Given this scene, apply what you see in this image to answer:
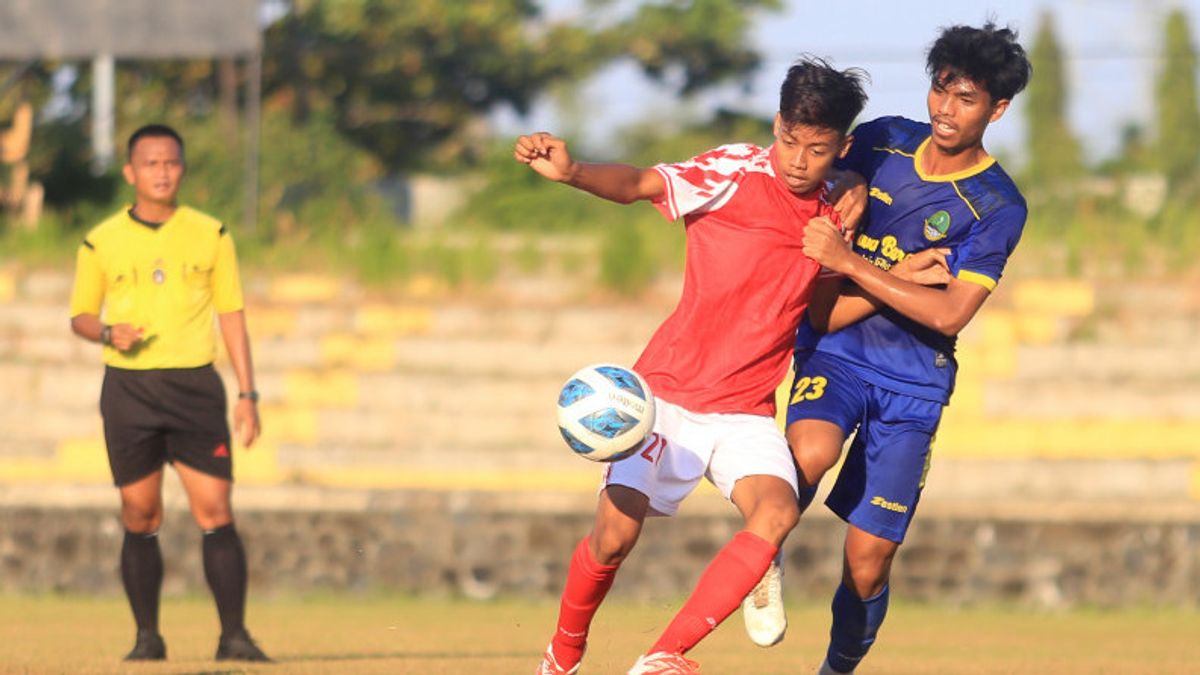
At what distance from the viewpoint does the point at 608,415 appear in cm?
684

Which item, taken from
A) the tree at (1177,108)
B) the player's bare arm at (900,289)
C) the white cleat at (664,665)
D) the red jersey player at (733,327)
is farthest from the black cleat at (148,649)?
the tree at (1177,108)

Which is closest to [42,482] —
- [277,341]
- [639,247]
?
[277,341]

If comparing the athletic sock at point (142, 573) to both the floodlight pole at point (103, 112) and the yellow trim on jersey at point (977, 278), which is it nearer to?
the yellow trim on jersey at point (977, 278)

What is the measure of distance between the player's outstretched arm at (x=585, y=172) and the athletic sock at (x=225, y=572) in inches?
132

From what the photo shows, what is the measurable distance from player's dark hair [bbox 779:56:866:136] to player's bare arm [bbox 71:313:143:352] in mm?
3577

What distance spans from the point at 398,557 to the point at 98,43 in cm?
1044

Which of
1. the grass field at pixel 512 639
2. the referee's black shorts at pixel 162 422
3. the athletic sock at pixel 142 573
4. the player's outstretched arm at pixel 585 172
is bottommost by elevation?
the grass field at pixel 512 639

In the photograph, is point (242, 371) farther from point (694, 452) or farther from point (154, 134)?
point (694, 452)

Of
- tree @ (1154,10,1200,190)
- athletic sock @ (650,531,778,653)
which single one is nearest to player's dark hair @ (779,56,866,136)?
athletic sock @ (650,531,778,653)

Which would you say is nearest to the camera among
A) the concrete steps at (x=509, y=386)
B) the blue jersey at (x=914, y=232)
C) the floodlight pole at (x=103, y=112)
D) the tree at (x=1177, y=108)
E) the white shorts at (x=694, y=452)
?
the white shorts at (x=694, y=452)

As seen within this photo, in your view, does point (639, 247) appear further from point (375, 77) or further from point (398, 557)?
point (375, 77)

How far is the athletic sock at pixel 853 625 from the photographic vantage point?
26.0ft

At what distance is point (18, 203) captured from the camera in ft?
75.8

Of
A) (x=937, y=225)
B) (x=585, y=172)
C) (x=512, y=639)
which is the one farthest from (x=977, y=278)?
(x=512, y=639)
